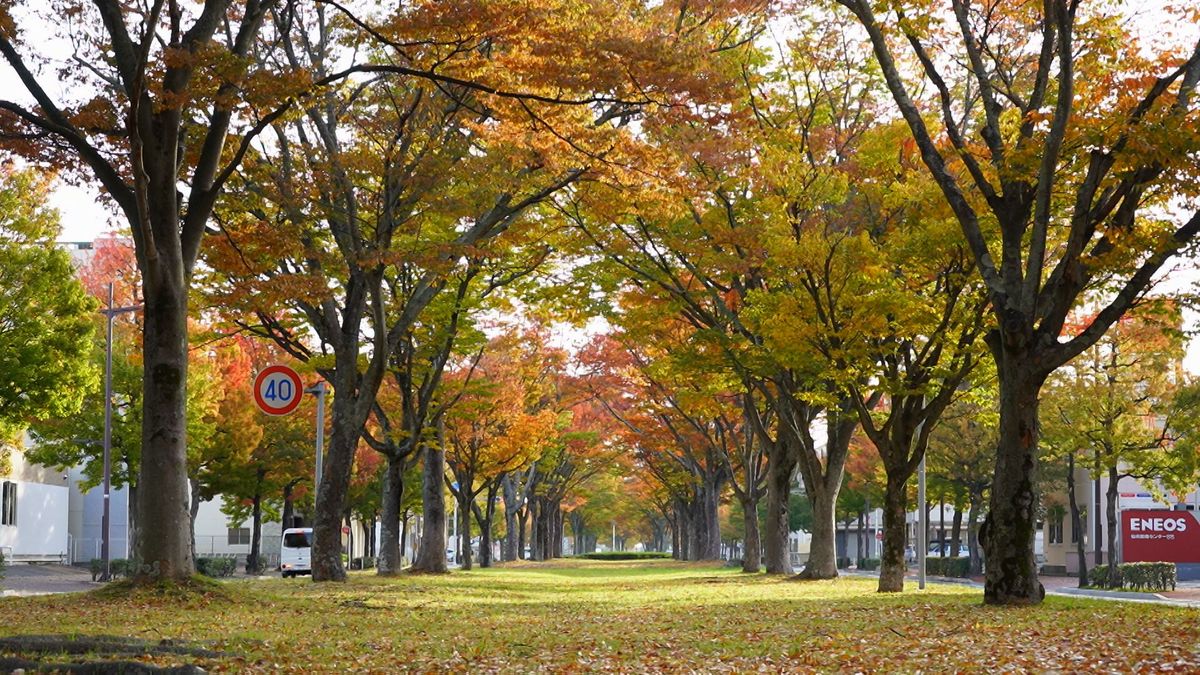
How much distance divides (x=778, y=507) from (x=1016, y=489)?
1847 cm

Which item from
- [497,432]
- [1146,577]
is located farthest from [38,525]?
[1146,577]

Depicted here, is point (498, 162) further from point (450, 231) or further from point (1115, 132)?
A: point (1115, 132)

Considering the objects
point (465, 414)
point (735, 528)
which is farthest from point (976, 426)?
point (735, 528)

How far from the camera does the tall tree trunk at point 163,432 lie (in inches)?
539

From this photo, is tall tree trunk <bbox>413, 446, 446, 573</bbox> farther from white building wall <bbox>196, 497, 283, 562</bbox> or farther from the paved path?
white building wall <bbox>196, 497, 283, 562</bbox>

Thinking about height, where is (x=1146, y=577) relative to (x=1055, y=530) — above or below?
below

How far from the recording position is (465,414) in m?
34.5

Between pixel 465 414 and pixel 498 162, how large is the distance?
16142 mm

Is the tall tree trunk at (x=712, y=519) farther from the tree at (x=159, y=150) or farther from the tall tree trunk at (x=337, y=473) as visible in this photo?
the tree at (x=159, y=150)

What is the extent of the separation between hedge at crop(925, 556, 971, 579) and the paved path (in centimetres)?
2909

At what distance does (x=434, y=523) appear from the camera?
110ft

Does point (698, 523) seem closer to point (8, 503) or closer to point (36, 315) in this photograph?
point (8, 503)

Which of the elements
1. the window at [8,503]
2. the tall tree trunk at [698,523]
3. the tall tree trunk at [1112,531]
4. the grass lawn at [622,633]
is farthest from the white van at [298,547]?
the grass lawn at [622,633]

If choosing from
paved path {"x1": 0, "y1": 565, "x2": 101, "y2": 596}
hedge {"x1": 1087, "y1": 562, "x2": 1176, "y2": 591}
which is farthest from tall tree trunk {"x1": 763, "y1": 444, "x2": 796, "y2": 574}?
paved path {"x1": 0, "y1": 565, "x2": 101, "y2": 596}
